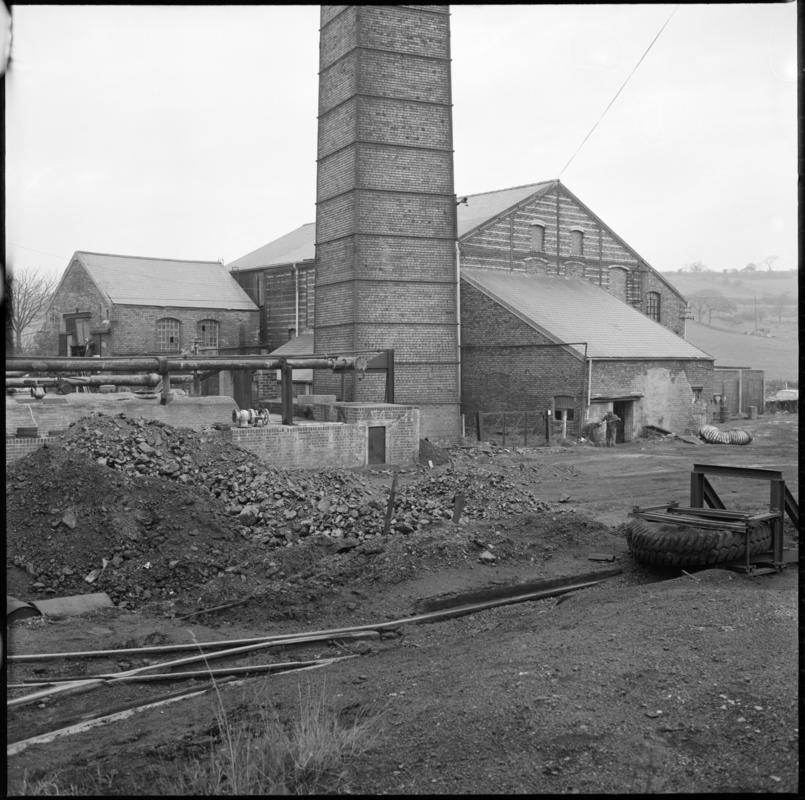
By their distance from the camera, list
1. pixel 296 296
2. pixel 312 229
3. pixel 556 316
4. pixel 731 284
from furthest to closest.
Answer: pixel 731 284 < pixel 312 229 < pixel 296 296 < pixel 556 316

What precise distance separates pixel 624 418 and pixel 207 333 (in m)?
19.8

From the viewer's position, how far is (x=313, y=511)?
12516 mm

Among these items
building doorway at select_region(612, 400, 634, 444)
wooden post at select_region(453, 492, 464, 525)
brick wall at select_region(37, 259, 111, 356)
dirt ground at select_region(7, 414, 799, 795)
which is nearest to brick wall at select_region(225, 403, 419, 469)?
dirt ground at select_region(7, 414, 799, 795)

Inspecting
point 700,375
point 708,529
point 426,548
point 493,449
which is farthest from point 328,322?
point 708,529

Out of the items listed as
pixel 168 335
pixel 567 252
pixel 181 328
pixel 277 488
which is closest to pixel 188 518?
pixel 277 488

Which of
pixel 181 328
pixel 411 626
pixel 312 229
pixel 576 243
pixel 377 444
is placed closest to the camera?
pixel 411 626

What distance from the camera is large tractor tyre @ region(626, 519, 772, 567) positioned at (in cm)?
866

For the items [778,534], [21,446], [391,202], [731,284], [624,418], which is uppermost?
[731,284]

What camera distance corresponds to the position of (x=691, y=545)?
8.79 meters

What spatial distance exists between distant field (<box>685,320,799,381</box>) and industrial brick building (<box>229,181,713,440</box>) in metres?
5.27

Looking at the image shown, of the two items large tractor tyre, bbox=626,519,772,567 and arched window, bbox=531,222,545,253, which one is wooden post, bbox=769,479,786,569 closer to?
large tractor tyre, bbox=626,519,772,567

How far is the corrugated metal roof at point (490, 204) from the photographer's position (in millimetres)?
31814

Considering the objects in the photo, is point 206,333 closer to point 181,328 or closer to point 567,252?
point 181,328

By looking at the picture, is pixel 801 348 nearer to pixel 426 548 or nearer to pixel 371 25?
pixel 426 548
